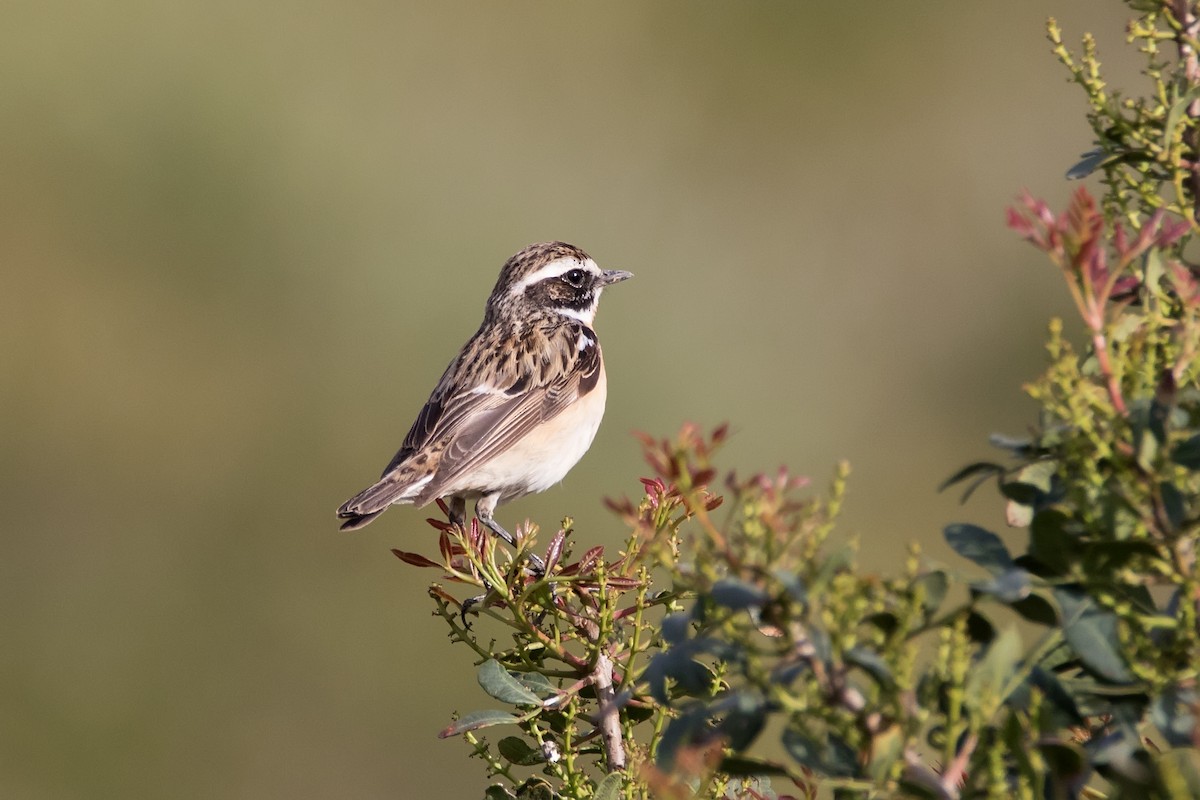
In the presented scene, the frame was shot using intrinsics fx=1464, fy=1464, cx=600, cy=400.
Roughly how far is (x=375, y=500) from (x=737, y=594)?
180 inches

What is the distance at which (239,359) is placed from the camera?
13.4 metres

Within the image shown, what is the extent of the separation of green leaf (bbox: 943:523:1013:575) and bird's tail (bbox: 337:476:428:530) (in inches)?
167

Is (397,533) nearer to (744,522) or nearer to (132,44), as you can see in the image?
(132,44)

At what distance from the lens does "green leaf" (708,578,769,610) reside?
1.65 m

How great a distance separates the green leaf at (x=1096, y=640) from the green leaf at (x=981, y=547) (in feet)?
0.35

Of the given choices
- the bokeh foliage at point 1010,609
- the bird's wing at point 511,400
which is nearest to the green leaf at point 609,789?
the bokeh foliage at point 1010,609

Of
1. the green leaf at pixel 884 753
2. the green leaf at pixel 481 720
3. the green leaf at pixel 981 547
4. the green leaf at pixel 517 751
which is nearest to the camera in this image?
the green leaf at pixel 884 753

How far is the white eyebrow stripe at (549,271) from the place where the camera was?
766cm

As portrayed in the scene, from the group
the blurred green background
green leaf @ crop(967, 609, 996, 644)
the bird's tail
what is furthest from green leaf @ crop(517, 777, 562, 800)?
the blurred green background

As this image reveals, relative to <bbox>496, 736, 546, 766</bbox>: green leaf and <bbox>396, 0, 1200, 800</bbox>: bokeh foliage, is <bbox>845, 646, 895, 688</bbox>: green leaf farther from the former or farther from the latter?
<bbox>496, 736, 546, 766</bbox>: green leaf

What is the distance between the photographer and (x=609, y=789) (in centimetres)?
274

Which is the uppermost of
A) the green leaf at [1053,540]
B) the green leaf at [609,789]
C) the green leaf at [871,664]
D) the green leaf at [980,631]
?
the green leaf at [1053,540]

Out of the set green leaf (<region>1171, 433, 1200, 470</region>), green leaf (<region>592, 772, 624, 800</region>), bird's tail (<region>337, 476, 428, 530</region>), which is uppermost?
bird's tail (<region>337, 476, 428, 530</region>)

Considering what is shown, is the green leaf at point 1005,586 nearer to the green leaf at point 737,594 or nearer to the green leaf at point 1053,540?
the green leaf at point 1053,540
